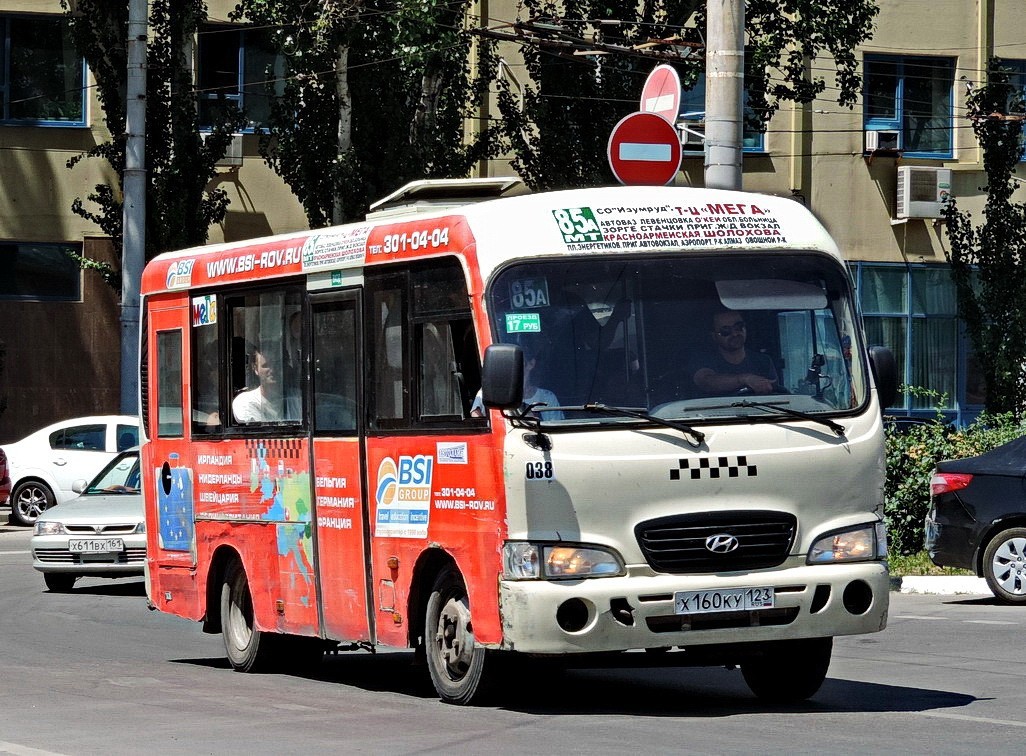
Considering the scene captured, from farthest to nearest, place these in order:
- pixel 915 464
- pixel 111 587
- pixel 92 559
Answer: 1. pixel 111 587
2. pixel 915 464
3. pixel 92 559

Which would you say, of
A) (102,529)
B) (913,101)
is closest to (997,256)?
(913,101)

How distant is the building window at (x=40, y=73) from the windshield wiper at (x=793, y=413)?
2787 cm

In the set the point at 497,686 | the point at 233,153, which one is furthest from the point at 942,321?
the point at 497,686

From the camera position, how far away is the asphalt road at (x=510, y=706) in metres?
9.04

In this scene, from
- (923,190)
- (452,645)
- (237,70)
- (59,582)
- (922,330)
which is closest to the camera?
(452,645)

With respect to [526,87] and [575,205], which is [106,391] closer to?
[526,87]

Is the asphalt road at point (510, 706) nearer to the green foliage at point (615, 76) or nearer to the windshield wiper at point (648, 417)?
the windshield wiper at point (648, 417)

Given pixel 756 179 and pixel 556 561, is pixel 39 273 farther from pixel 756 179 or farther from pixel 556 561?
pixel 556 561

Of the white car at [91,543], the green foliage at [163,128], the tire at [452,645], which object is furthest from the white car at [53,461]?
the tire at [452,645]

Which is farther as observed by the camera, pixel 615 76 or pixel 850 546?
pixel 615 76

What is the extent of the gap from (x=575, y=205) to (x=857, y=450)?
1871mm

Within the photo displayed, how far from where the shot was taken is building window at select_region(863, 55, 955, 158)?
1550 inches

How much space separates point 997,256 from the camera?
1423 inches

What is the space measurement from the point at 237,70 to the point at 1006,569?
22.7 m
